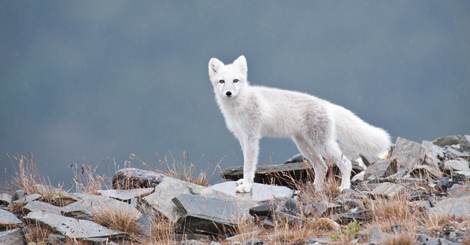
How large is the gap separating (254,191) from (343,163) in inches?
69.6

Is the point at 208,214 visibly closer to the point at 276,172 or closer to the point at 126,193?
the point at 126,193

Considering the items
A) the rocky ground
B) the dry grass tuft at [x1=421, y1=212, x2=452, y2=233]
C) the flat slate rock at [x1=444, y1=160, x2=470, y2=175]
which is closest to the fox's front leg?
the rocky ground

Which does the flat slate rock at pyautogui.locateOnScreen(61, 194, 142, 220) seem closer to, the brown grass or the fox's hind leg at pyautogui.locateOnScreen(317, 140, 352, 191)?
the brown grass

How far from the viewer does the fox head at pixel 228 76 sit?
6305 mm

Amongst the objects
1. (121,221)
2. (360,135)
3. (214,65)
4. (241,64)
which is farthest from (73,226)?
(360,135)

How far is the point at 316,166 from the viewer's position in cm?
680

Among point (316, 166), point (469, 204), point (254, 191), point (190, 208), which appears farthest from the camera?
point (316, 166)

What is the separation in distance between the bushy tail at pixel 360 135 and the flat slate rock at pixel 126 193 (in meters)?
4.01

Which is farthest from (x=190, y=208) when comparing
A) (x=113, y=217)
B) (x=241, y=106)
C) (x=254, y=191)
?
(x=241, y=106)

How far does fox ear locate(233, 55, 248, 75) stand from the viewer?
263 inches

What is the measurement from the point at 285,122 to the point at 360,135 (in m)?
1.60

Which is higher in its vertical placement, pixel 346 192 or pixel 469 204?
pixel 469 204

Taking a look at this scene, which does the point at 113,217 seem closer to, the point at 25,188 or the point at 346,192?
the point at 25,188

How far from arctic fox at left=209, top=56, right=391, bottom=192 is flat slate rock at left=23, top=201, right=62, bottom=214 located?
313 cm
